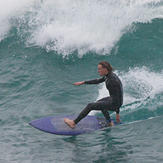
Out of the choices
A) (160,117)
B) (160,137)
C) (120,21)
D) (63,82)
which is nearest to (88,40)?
(120,21)

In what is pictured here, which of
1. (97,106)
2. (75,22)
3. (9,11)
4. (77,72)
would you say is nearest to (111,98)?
(97,106)

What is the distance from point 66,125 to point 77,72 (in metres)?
3.70

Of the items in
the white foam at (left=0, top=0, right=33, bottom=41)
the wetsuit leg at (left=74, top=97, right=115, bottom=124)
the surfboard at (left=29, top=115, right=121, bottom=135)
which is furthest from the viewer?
the white foam at (left=0, top=0, right=33, bottom=41)

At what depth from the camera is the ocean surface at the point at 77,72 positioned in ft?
21.6

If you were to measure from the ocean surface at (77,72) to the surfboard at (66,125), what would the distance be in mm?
175

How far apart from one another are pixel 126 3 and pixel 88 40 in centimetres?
290

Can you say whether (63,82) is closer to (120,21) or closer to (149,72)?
(149,72)

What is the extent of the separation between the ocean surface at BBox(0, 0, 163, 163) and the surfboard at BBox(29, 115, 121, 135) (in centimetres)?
17

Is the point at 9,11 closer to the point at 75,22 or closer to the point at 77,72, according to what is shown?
the point at 75,22

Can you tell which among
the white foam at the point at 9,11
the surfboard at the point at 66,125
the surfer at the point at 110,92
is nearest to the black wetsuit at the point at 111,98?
the surfer at the point at 110,92

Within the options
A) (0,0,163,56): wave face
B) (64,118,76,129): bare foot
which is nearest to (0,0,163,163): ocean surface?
(0,0,163,56): wave face

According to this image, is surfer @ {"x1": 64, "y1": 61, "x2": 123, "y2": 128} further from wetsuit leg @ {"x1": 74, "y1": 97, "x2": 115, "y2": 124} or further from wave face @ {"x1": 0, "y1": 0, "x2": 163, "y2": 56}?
wave face @ {"x1": 0, "y1": 0, "x2": 163, "y2": 56}

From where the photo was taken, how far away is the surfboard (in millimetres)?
7246

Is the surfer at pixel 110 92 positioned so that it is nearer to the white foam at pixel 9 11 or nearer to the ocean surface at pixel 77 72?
the ocean surface at pixel 77 72
